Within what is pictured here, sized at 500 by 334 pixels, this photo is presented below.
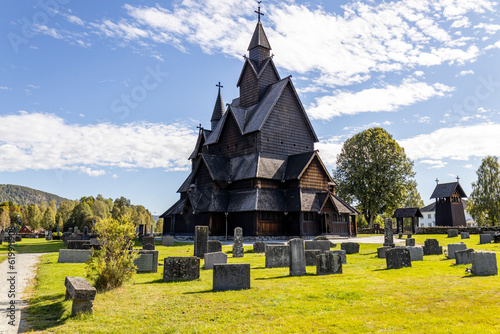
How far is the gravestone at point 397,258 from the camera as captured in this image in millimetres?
15297

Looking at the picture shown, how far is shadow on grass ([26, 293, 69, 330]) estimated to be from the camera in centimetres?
735

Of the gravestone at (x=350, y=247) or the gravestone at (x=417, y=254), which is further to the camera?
the gravestone at (x=350, y=247)

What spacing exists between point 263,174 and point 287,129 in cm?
785

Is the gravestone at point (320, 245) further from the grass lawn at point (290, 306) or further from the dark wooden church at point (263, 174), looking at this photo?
the dark wooden church at point (263, 174)

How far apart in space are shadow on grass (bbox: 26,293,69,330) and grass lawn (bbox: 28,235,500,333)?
19 millimetres

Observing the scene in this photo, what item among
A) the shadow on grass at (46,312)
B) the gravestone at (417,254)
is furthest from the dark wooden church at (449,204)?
the shadow on grass at (46,312)

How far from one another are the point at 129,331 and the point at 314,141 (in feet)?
134

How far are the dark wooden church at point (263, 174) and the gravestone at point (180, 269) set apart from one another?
2355 centimetres

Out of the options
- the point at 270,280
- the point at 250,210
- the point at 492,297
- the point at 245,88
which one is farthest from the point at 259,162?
the point at 492,297

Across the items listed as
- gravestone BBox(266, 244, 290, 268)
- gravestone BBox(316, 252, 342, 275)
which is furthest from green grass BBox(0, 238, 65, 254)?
gravestone BBox(316, 252, 342, 275)

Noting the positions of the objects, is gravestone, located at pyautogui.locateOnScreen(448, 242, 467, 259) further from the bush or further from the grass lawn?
the bush

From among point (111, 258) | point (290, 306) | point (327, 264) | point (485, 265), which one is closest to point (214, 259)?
point (327, 264)

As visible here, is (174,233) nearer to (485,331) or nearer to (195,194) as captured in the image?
(195,194)

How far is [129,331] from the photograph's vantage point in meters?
6.86
